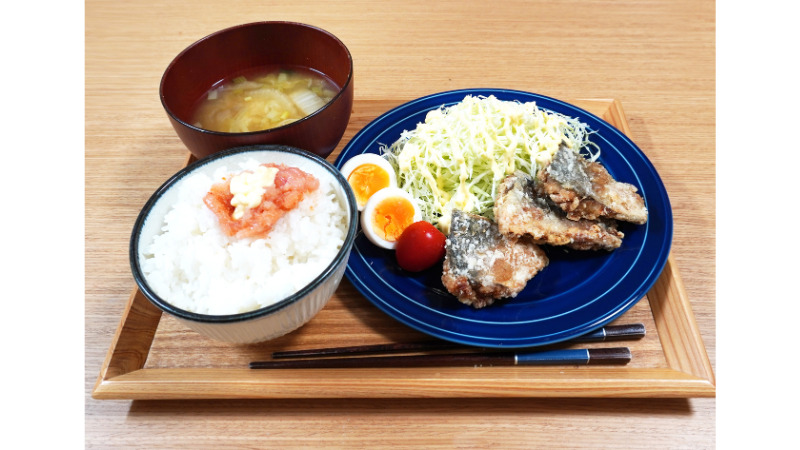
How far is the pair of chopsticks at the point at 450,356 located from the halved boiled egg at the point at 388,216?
0.44 m

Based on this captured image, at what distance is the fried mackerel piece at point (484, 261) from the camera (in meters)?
1.82

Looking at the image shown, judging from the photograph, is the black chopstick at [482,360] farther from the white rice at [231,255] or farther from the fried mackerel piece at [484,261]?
the white rice at [231,255]

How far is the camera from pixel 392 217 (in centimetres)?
207

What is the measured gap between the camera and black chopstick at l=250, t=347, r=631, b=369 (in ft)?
5.68

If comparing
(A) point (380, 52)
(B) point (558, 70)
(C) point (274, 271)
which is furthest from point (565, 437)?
(A) point (380, 52)

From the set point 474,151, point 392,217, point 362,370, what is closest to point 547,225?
point 474,151

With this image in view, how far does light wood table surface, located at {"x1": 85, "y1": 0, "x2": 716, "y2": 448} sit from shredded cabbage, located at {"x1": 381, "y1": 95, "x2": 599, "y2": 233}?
638mm

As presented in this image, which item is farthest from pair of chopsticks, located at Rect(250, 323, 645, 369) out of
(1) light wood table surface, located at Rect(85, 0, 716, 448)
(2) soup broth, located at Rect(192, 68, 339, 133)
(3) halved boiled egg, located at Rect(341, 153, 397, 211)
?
(2) soup broth, located at Rect(192, 68, 339, 133)

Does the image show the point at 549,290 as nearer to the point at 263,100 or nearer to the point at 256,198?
the point at 256,198

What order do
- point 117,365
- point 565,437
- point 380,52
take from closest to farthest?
point 565,437
point 117,365
point 380,52

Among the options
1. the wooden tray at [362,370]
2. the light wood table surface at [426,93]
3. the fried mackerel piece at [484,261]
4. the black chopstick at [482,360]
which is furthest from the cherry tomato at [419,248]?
the light wood table surface at [426,93]

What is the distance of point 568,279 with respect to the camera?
Result: 1935 millimetres

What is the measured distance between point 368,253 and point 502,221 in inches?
22.0

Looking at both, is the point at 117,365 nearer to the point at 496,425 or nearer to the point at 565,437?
the point at 496,425
